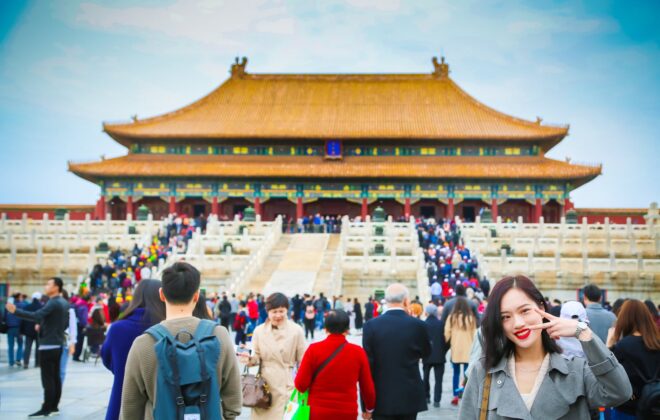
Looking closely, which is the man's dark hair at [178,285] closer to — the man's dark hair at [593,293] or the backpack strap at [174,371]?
the backpack strap at [174,371]

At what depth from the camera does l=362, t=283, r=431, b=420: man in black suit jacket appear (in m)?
5.74

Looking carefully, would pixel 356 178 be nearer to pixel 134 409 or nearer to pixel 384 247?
pixel 384 247

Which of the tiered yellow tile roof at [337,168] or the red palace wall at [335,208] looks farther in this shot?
the red palace wall at [335,208]

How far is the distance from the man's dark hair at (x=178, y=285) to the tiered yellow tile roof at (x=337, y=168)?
36301 mm

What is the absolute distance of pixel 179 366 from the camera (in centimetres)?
347

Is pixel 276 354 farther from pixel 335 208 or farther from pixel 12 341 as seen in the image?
pixel 335 208

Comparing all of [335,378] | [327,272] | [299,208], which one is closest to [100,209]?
[299,208]

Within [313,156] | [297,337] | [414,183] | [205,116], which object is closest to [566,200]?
[414,183]

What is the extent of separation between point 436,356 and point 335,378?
4.06 m

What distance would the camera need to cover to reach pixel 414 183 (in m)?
40.6

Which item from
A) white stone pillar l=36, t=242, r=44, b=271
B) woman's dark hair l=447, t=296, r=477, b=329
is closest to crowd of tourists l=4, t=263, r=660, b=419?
woman's dark hair l=447, t=296, r=477, b=329

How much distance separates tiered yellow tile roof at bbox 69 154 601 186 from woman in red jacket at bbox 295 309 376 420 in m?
34.5

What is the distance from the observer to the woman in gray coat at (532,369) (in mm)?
3096

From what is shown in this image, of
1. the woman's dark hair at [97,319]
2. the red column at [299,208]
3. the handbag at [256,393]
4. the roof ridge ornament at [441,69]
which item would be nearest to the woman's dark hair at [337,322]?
the handbag at [256,393]
